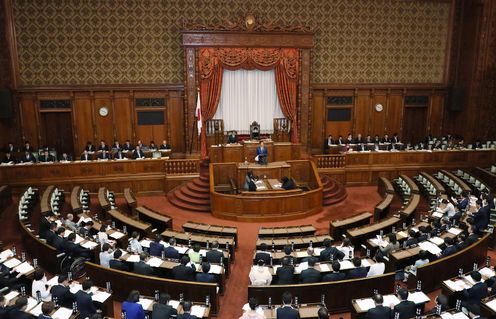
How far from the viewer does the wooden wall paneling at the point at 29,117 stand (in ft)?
58.0

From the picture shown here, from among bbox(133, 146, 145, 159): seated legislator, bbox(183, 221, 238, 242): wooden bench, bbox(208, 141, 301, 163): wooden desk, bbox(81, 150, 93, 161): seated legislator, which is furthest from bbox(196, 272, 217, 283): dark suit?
bbox(81, 150, 93, 161): seated legislator

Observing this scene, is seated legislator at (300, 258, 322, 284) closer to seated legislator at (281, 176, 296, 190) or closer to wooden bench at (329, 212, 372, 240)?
wooden bench at (329, 212, 372, 240)

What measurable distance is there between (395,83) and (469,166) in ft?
16.8

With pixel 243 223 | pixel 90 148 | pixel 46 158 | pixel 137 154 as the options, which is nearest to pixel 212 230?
pixel 243 223

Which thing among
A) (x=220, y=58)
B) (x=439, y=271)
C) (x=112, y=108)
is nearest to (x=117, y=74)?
(x=112, y=108)

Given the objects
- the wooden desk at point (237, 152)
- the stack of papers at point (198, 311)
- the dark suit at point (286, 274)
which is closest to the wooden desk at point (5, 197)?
the wooden desk at point (237, 152)

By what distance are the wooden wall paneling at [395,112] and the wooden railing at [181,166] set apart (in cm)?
993

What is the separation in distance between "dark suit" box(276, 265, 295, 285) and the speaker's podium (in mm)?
5284

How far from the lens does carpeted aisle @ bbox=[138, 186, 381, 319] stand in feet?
29.2

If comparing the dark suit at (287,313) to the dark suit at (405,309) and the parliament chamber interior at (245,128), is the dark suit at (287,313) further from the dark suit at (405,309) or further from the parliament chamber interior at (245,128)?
the parliament chamber interior at (245,128)

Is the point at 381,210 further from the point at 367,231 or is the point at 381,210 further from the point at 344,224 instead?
the point at 367,231

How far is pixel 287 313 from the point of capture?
22.2ft

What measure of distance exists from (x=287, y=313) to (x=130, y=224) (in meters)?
6.09

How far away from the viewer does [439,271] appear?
8883mm
